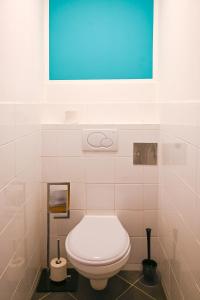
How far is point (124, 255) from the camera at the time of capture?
1.46 metres

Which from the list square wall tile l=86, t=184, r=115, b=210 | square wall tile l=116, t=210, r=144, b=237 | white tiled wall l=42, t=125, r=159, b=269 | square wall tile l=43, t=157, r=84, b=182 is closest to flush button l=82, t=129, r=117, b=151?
white tiled wall l=42, t=125, r=159, b=269

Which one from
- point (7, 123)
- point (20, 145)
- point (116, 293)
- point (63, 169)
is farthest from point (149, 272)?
point (7, 123)

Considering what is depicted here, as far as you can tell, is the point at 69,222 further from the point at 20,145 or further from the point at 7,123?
the point at 7,123

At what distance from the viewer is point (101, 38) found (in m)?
2.04

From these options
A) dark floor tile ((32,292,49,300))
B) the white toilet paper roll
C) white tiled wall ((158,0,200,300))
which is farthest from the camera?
the white toilet paper roll

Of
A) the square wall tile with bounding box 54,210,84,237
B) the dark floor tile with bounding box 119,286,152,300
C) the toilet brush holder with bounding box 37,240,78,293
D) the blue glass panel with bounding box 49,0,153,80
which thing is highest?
the blue glass panel with bounding box 49,0,153,80

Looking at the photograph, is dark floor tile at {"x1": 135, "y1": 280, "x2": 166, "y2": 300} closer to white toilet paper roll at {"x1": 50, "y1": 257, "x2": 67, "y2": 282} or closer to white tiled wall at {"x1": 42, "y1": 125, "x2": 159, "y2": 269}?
white tiled wall at {"x1": 42, "y1": 125, "x2": 159, "y2": 269}

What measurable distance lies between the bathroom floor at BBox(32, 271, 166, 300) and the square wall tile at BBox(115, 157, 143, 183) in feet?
2.45

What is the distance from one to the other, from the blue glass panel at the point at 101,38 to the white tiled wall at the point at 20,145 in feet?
0.58

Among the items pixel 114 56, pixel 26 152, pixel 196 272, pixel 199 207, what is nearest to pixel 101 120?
pixel 114 56

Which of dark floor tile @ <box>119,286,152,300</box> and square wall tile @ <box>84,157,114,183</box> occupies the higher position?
square wall tile @ <box>84,157,114,183</box>

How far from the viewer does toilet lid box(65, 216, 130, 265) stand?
1.39 meters

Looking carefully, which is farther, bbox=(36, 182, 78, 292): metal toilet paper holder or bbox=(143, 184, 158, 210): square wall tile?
bbox=(143, 184, 158, 210): square wall tile

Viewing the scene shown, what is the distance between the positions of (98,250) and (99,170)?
2.22ft
